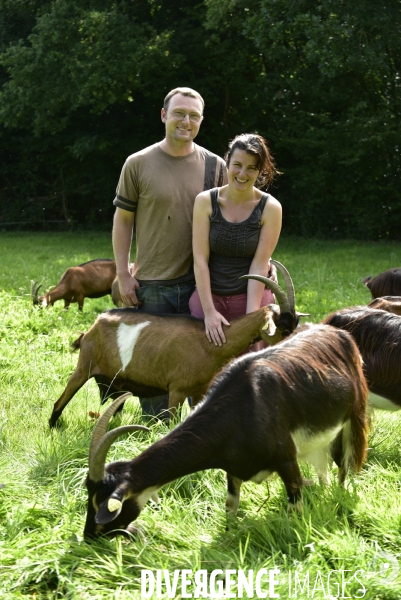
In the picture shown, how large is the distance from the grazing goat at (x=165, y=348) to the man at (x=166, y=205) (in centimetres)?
27

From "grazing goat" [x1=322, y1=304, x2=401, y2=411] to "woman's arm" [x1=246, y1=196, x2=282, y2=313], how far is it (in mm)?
659

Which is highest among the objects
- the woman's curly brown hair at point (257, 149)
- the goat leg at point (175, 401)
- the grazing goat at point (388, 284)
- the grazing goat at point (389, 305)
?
the woman's curly brown hair at point (257, 149)

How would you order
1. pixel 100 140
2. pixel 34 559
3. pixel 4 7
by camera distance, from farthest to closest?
pixel 4 7, pixel 100 140, pixel 34 559

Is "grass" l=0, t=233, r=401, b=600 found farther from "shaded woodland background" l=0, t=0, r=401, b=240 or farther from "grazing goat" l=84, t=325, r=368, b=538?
"shaded woodland background" l=0, t=0, r=401, b=240

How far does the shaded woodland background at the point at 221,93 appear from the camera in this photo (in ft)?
60.3

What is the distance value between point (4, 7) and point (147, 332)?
24.9 metres

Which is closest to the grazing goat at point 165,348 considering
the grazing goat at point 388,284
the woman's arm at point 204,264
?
the woman's arm at point 204,264

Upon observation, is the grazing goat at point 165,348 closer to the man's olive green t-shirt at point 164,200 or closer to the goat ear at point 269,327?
the goat ear at point 269,327

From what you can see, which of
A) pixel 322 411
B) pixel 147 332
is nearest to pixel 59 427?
pixel 147 332

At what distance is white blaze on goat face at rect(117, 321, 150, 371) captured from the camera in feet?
16.7

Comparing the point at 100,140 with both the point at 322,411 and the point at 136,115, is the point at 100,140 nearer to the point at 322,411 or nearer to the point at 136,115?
the point at 136,115

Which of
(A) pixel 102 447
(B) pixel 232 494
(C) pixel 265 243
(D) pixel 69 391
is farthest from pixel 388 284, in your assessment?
(A) pixel 102 447

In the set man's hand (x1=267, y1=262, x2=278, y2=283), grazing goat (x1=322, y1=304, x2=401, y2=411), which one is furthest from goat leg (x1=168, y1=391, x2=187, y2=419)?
grazing goat (x1=322, y1=304, x2=401, y2=411)

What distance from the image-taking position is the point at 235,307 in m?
5.08
